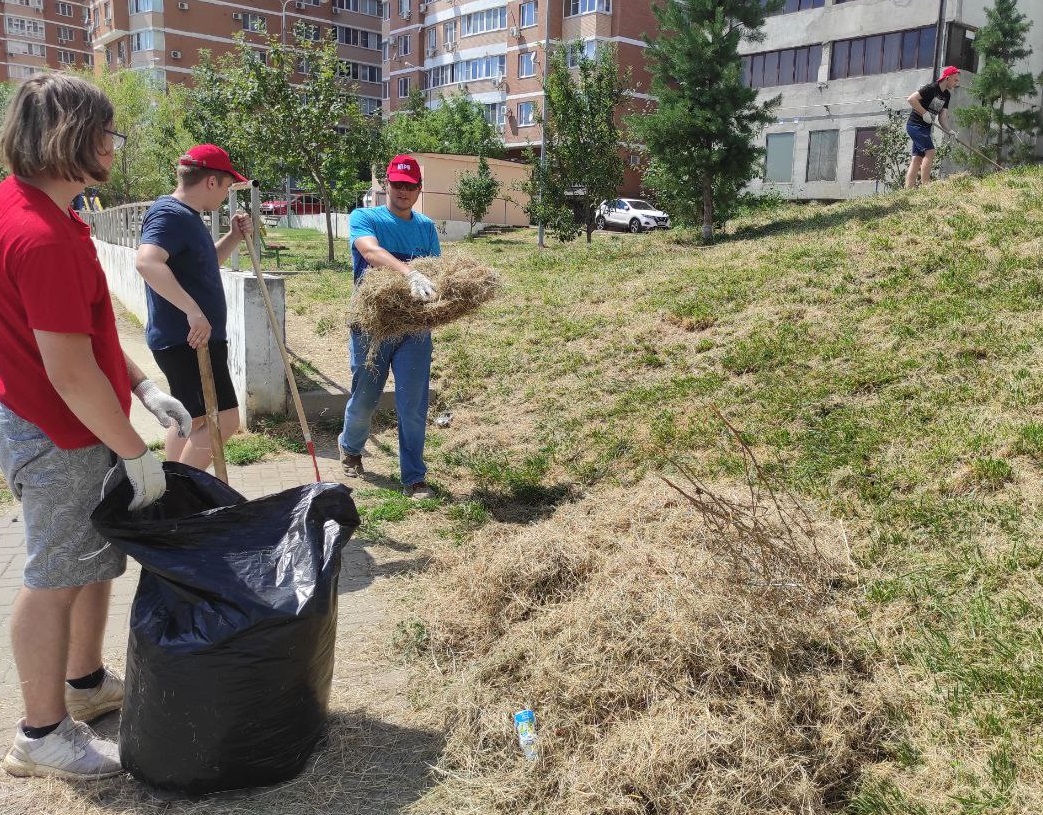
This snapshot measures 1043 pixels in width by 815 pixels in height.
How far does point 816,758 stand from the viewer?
8.90ft

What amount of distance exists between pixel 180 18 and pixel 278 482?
2529 inches

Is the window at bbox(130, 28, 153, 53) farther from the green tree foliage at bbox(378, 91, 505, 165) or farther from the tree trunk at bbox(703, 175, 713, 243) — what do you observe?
the tree trunk at bbox(703, 175, 713, 243)

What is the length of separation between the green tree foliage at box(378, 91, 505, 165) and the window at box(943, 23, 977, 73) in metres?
19.8

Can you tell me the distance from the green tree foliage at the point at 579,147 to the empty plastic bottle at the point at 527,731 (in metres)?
17.4

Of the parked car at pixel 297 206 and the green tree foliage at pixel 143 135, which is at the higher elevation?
the green tree foliage at pixel 143 135

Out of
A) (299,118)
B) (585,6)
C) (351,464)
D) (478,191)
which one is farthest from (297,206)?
(351,464)

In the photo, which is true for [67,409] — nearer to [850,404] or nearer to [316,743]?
[316,743]

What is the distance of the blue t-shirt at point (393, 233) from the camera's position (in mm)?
5539

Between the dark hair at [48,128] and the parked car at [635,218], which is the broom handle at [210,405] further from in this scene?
the parked car at [635,218]

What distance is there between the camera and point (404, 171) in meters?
5.46

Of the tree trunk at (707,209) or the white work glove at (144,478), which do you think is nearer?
the white work glove at (144,478)

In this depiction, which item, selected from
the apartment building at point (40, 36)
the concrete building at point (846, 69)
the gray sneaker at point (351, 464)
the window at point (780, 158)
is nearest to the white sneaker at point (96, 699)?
the gray sneaker at point (351, 464)

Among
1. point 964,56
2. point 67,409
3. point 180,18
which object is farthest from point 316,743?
point 180,18

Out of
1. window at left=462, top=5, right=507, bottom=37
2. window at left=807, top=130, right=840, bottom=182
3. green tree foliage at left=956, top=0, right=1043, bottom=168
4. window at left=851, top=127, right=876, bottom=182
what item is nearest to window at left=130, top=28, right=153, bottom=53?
window at left=462, top=5, right=507, bottom=37
